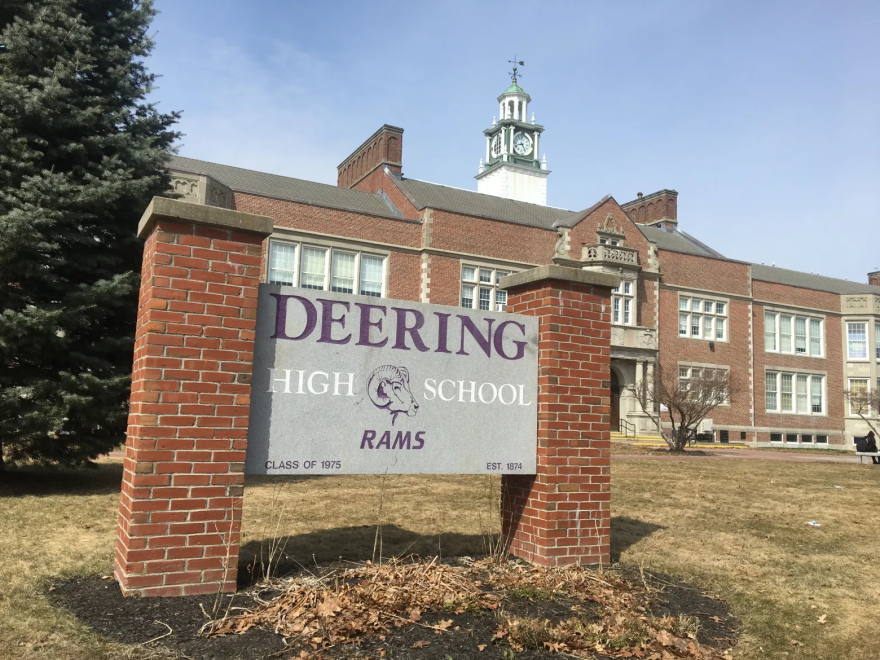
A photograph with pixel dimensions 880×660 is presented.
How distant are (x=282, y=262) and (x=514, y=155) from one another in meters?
45.1

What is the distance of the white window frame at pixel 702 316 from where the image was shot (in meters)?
33.9

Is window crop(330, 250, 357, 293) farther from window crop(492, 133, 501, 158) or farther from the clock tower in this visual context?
window crop(492, 133, 501, 158)

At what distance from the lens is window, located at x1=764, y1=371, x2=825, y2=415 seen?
3597 centimetres

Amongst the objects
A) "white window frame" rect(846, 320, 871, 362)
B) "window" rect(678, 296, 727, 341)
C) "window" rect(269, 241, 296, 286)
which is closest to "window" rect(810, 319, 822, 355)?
"white window frame" rect(846, 320, 871, 362)

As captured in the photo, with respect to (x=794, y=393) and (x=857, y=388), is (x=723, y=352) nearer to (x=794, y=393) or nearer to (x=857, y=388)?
(x=794, y=393)

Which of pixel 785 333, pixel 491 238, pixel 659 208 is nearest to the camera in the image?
pixel 491 238

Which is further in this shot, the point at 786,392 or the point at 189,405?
the point at 786,392

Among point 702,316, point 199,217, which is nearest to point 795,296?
point 702,316

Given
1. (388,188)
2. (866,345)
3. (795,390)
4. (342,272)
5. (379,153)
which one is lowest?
(795,390)

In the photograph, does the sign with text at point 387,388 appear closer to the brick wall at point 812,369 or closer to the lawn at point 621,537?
the lawn at point 621,537

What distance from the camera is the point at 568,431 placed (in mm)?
5898

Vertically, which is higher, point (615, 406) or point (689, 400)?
point (689, 400)

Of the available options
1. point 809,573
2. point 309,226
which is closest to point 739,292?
point 309,226

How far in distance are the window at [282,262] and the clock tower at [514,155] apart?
1636 inches
